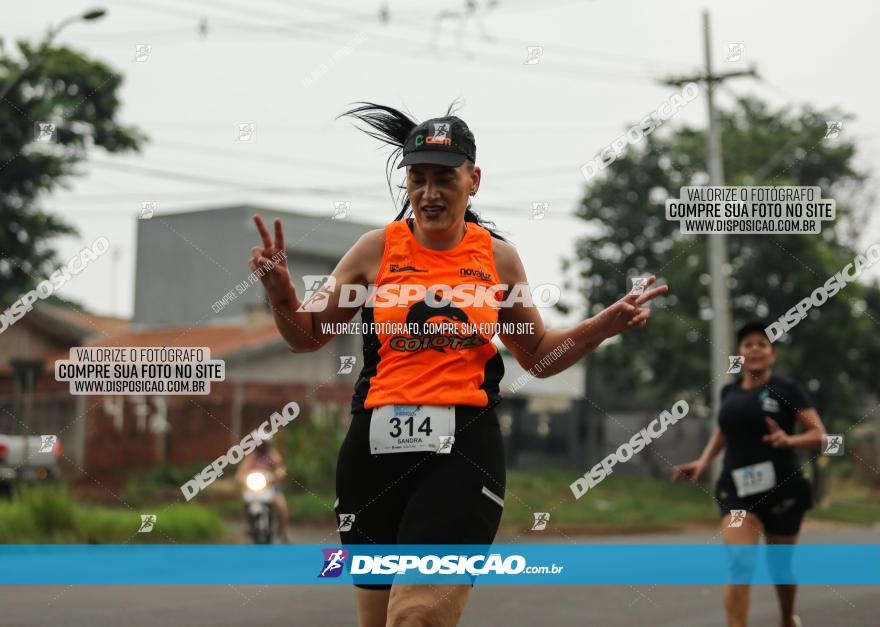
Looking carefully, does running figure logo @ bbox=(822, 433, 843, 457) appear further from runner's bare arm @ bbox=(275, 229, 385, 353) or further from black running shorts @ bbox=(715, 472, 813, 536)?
runner's bare arm @ bbox=(275, 229, 385, 353)

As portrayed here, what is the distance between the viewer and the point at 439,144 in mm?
3564

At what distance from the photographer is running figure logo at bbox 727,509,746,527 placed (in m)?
6.26

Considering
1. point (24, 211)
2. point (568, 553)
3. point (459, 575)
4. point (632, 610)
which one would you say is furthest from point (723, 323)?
point (459, 575)

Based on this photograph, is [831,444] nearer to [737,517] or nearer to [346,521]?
[737,517]

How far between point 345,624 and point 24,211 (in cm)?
1628

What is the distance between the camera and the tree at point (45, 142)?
→ 20.4m

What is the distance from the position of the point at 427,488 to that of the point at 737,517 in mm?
3430

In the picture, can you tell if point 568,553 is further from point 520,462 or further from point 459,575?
point 520,462

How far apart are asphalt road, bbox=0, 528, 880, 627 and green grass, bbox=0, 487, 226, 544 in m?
2.84

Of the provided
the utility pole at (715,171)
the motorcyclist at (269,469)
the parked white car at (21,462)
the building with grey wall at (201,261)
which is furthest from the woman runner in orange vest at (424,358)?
the building with grey wall at (201,261)

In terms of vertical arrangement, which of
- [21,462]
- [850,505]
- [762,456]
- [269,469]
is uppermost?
[762,456]

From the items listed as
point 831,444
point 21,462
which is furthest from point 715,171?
point 21,462

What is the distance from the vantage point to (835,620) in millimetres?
7441

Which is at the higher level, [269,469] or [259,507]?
[269,469]
